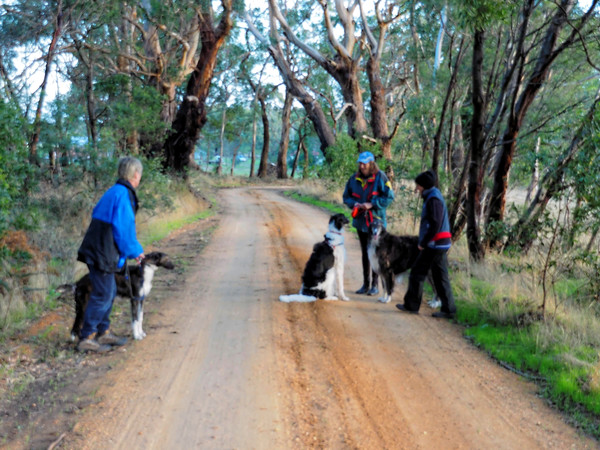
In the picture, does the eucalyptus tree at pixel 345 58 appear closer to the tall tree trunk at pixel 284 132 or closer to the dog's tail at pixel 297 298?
the dog's tail at pixel 297 298

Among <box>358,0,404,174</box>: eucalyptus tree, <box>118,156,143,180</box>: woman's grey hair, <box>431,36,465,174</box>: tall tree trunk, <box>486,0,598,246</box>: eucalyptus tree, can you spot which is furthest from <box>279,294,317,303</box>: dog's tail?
<box>358,0,404,174</box>: eucalyptus tree

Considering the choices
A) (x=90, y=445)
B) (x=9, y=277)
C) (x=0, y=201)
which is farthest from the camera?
(x=9, y=277)

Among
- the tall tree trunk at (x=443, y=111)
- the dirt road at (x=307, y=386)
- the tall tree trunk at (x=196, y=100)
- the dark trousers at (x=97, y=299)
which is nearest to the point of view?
the dirt road at (x=307, y=386)

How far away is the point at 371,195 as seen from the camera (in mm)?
8102

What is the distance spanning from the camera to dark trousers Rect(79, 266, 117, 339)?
5668 millimetres

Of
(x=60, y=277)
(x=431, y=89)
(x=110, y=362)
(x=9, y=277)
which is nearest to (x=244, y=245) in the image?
(x=60, y=277)

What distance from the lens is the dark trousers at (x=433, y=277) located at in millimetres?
7254

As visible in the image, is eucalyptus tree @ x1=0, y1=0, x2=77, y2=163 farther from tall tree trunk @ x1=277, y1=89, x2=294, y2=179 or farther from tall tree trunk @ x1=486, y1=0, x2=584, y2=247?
tall tree trunk @ x1=277, y1=89, x2=294, y2=179

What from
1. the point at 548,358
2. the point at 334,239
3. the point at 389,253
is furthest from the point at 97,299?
the point at 548,358

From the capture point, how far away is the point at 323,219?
58.2 ft

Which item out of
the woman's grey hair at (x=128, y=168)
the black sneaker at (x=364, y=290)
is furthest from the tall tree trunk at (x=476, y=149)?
the woman's grey hair at (x=128, y=168)

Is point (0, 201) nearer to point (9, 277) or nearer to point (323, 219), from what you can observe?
point (9, 277)

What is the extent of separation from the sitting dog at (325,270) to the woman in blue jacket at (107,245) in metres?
2.76

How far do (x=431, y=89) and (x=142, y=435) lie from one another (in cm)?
1699
